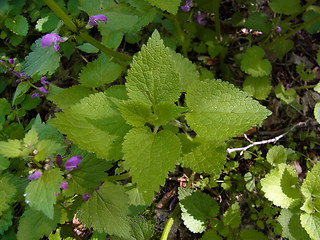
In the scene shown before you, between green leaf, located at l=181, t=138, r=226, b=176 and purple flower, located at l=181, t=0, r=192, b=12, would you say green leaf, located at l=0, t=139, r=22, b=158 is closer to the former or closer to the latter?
green leaf, located at l=181, t=138, r=226, b=176

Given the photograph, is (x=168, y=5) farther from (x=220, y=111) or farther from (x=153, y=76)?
(x=220, y=111)

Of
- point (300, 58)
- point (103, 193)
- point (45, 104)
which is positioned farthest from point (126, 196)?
point (300, 58)

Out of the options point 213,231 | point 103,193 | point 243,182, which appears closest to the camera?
point 103,193

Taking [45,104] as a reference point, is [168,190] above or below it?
below

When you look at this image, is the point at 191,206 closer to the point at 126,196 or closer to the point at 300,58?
the point at 126,196

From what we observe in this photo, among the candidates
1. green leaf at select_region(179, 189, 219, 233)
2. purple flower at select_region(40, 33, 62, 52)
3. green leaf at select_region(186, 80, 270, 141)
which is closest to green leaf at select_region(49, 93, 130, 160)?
green leaf at select_region(186, 80, 270, 141)
